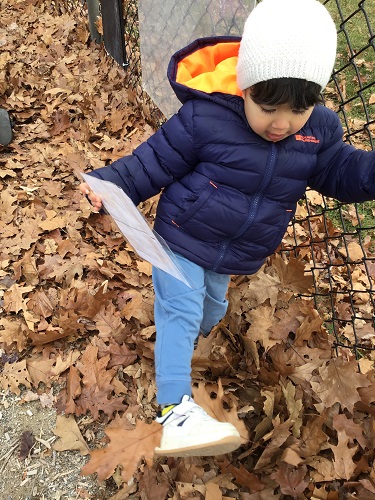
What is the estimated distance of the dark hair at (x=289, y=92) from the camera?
1.56 meters

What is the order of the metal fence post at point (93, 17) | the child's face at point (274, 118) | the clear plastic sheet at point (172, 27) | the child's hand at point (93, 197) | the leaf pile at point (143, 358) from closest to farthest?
the child's face at point (274, 118), the child's hand at point (93, 197), the leaf pile at point (143, 358), the clear plastic sheet at point (172, 27), the metal fence post at point (93, 17)

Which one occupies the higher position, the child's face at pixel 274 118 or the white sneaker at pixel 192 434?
the child's face at pixel 274 118

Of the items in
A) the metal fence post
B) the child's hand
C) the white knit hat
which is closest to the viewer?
the white knit hat

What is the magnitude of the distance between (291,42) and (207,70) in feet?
1.75

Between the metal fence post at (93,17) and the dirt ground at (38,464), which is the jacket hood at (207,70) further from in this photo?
the metal fence post at (93,17)

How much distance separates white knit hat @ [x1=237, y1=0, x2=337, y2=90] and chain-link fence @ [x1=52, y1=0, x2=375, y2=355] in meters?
0.78

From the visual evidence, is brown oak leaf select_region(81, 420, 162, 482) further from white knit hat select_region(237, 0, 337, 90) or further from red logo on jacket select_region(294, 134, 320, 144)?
white knit hat select_region(237, 0, 337, 90)

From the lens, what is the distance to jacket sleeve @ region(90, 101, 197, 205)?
73.4 inches

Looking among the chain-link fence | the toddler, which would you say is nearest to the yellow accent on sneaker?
the toddler

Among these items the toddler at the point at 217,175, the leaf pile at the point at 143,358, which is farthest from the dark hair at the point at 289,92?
the leaf pile at the point at 143,358

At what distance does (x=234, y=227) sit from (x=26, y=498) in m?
1.47

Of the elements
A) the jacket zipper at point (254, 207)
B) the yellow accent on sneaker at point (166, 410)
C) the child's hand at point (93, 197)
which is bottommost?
the yellow accent on sneaker at point (166, 410)

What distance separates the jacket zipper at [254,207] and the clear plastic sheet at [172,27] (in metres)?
1.04

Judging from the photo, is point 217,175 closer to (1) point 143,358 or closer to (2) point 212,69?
(2) point 212,69
